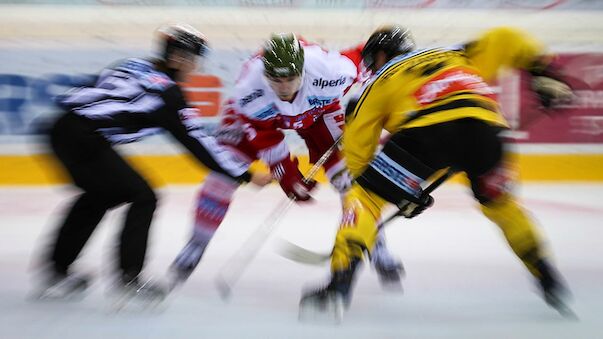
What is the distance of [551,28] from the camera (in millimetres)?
4848

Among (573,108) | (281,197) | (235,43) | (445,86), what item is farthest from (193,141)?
(573,108)

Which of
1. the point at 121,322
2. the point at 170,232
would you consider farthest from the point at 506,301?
the point at 170,232

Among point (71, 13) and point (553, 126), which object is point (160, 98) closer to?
point (71, 13)

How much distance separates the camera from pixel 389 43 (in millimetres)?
2014

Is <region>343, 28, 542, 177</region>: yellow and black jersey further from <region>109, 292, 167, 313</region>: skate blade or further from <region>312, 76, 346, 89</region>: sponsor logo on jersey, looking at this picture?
<region>109, 292, 167, 313</region>: skate blade

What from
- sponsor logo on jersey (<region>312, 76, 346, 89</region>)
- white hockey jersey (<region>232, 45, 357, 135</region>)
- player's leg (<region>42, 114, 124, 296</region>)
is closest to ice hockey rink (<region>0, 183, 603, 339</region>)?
player's leg (<region>42, 114, 124, 296</region>)

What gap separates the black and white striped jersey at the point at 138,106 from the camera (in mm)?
1884

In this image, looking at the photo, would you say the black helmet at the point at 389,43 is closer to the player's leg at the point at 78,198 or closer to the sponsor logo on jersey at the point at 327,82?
the sponsor logo on jersey at the point at 327,82

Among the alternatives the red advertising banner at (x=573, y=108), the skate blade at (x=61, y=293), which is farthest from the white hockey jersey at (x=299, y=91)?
the red advertising banner at (x=573, y=108)

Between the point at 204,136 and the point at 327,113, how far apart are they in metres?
0.62

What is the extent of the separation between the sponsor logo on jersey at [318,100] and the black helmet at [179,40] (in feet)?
1.44

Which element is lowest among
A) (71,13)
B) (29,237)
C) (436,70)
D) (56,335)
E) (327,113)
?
(29,237)

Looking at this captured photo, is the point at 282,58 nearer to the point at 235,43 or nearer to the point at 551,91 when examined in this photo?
the point at 551,91

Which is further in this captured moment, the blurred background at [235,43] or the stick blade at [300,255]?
the blurred background at [235,43]
